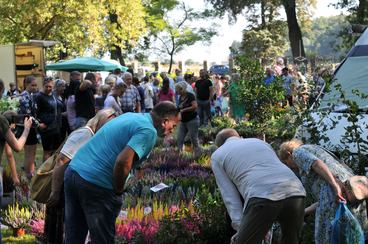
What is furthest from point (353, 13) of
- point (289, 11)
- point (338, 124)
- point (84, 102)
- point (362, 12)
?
point (338, 124)

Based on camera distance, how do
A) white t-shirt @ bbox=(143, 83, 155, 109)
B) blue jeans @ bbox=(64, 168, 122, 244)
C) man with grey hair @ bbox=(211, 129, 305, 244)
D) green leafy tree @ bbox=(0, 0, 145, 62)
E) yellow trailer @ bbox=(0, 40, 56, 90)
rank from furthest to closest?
green leafy tree @ bbox=(0, 0, 145, 62)
yellow trailer @ bbox=(0, 40, 56, 90)
white t-shirt @ bbox=(143, 83, 155, 109)
blue jeans @ bbox=(64, 168, 122, 244)
man with grey hair @ bbox=(211, 129, 305, 244)

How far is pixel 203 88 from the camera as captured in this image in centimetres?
1630

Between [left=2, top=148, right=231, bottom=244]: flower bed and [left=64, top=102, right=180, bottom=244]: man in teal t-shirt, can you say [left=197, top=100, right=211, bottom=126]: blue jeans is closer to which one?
[left=2, top=148, right=231, bottom=244]: flower bed

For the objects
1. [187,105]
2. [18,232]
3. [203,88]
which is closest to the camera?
[18,232]

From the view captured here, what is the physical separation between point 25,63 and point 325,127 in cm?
1750

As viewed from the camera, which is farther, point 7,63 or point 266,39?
point 266,39

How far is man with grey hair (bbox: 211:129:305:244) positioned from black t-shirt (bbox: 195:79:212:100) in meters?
11.7

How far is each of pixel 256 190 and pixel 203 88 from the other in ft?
39.9

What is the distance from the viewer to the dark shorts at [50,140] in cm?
995

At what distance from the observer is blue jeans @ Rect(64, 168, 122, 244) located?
4383 millimetres

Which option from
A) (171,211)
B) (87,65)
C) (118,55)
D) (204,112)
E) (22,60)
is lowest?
(171,211)

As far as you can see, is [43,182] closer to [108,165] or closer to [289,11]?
[108,165]

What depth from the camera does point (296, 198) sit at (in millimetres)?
4293

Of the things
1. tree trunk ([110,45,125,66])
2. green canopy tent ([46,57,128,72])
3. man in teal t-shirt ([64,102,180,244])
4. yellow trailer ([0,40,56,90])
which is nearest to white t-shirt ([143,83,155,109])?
green canopy tent ([46,57,128,72])
